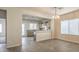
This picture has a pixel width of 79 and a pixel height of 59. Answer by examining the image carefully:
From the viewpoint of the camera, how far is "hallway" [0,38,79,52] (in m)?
2.29

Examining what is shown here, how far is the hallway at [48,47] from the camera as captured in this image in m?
2.29

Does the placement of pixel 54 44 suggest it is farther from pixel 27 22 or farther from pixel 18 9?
pixel 18 9

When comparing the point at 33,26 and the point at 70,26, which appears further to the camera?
the point at 33,26

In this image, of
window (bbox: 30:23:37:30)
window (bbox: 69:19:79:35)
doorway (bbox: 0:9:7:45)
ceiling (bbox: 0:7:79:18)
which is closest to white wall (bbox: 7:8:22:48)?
doorway (bbox: 0:9:7:45)

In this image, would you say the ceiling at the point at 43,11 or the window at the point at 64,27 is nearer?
the ceiling at the point at 43,11

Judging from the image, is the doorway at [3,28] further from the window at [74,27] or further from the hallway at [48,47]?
the window at [74,27]

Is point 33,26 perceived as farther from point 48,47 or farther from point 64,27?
point 64,27

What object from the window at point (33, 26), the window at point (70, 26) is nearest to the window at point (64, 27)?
the window at point (70, 26)

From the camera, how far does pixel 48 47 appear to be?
7.91 ft

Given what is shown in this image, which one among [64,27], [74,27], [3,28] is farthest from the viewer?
[64,27]

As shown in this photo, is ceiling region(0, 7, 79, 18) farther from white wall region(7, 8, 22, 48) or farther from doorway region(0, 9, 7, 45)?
doorway region(0, 9, 7, 45)

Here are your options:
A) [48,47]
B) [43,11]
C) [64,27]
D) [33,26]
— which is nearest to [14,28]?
[33,26]
